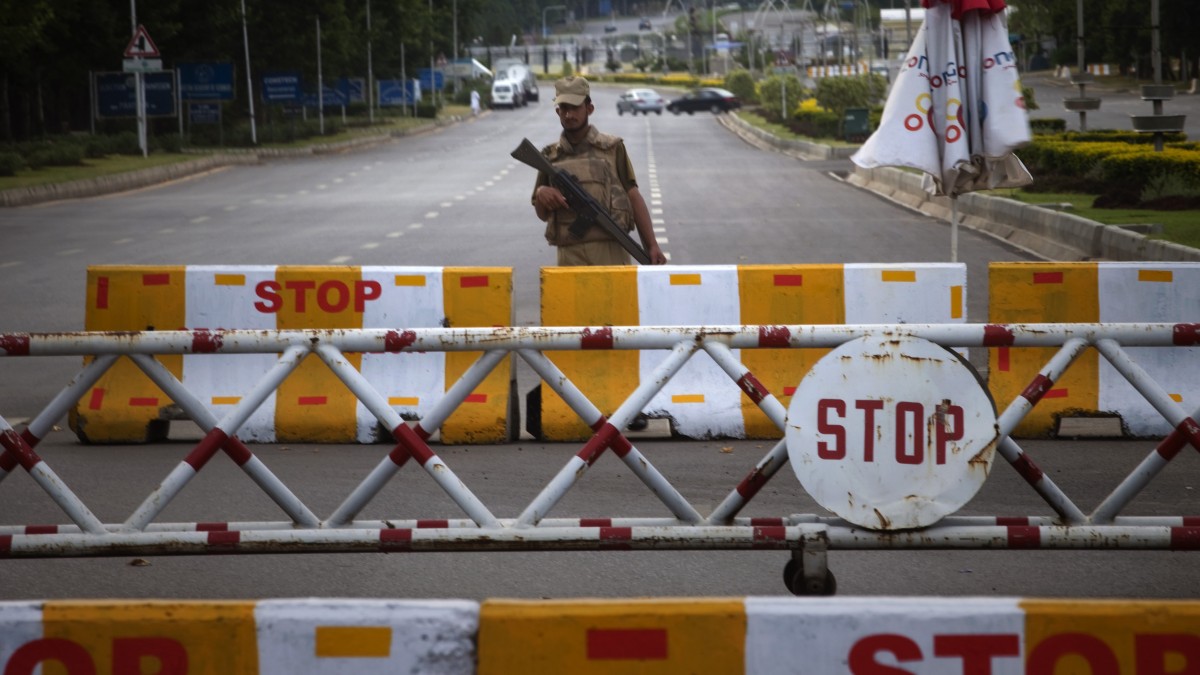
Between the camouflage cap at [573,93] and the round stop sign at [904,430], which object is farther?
the camouflage cap at [573,93]

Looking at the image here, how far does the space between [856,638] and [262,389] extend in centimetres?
275

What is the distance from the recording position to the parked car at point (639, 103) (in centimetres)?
8844

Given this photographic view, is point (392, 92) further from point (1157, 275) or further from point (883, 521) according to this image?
point (883, 521)

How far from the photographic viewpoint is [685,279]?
9375 millimetres

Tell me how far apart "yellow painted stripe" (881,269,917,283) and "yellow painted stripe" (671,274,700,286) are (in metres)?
1.04

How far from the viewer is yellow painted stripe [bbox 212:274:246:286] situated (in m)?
9.44

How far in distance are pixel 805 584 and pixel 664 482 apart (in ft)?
1.97

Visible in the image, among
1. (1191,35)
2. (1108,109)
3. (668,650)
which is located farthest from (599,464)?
(1191,35)

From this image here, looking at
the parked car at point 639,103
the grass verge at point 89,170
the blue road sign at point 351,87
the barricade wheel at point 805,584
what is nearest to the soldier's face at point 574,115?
the barricade wheel at point 805,584

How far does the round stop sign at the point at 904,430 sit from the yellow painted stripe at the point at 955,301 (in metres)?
3.93

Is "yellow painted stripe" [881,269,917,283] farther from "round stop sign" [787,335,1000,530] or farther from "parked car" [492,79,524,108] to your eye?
"parked car" [492,79,524,108]

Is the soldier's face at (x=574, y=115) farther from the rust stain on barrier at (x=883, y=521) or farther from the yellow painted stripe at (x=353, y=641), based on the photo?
the yellow painted stripe at (x=353, y=641)

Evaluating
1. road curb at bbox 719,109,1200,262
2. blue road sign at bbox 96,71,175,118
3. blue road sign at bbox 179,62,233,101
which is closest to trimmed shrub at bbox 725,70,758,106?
blue road sign at bbox 179,62,233,101

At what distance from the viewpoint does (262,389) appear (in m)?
5.65
